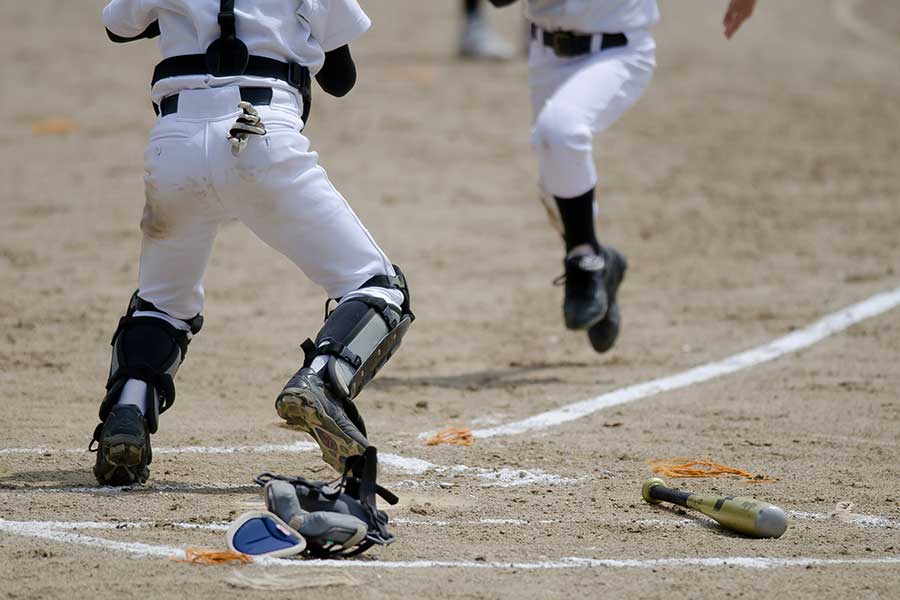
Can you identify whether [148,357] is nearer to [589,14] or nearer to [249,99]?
[249,99]

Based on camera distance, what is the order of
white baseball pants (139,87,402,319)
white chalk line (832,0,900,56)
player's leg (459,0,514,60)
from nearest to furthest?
white baseball pants (139,87,402,319), player's leg (459,0,514,60), white chalk line (832,0,900,56)

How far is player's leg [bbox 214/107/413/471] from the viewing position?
404cm

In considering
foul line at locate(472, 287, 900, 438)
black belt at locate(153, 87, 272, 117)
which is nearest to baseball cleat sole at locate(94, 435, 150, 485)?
black belt at locate(153, 87, 272, 117)

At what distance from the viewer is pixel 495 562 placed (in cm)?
374

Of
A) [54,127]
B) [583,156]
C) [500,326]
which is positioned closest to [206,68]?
[583,156]

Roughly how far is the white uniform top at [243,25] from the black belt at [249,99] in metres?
0.02

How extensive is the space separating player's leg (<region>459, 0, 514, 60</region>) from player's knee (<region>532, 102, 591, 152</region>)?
9661 millimetres

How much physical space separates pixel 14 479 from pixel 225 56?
5.25 ft

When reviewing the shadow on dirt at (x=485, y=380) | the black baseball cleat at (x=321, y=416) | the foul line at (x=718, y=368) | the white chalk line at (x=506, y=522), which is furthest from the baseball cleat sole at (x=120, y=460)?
the shadow on dirt at (x=485, y=380)

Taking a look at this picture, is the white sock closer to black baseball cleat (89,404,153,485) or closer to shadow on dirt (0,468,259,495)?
black baseball cleat (89,404,153,485)

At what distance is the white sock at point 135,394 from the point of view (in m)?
4.47

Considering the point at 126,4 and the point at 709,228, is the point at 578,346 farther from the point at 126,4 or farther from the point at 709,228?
the point at 126,4

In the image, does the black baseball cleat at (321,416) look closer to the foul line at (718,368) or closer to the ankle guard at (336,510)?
the ankle guard at (336,510)

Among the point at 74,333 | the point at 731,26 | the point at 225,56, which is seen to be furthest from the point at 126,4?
the point at 731,26
